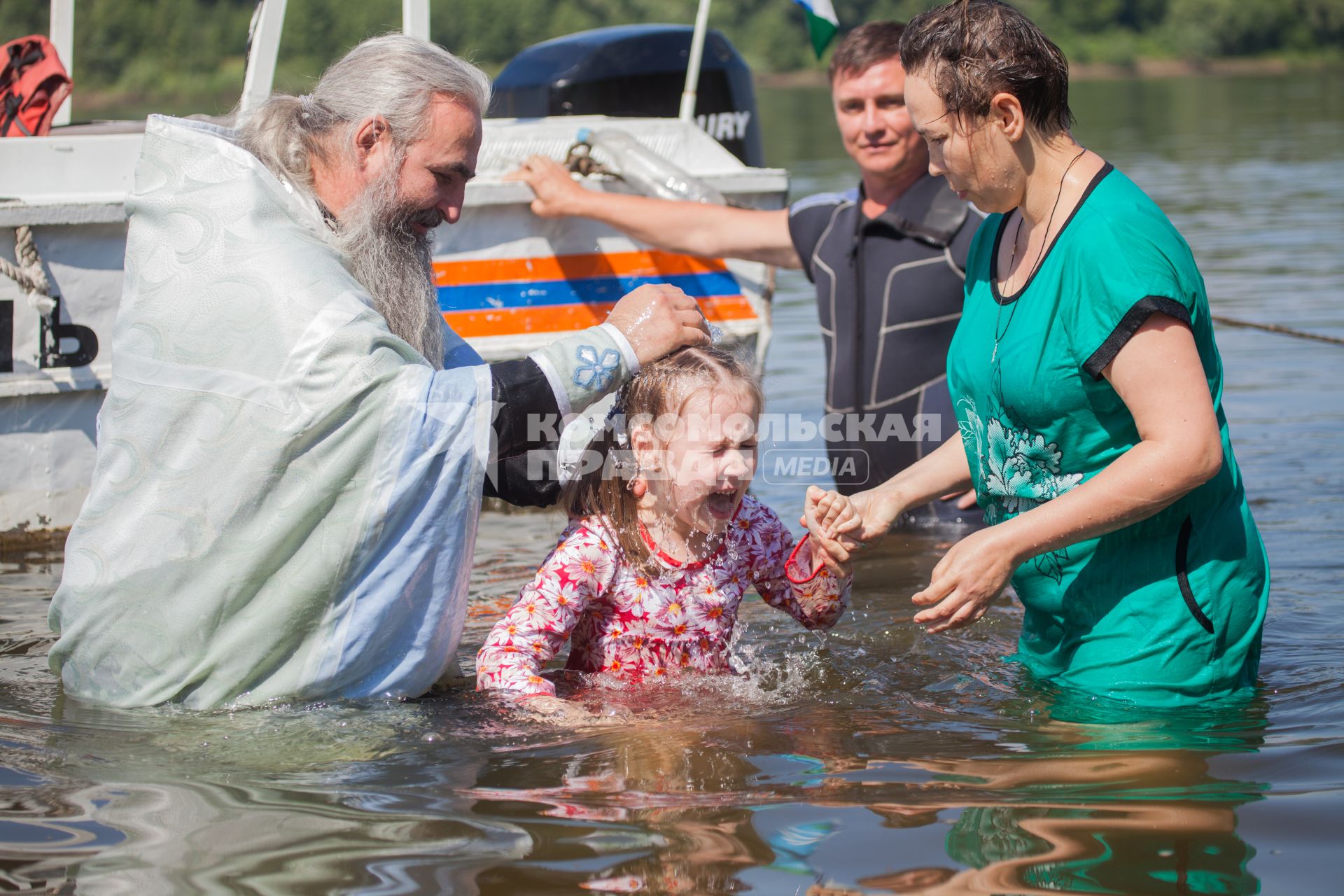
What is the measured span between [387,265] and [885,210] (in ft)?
8.20

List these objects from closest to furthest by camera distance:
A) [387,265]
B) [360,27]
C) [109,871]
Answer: [109,871] → [387,265] → [360,27]

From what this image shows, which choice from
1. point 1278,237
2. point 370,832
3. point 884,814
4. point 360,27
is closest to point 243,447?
point 370,832

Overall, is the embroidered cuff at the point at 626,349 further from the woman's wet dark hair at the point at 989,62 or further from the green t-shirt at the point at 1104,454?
the woman's wet dark hair at the point at 989,62

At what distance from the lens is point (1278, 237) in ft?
44.6

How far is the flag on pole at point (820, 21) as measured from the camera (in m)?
6.61

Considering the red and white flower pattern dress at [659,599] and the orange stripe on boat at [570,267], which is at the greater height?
the orange stripe on boat at [570,267]

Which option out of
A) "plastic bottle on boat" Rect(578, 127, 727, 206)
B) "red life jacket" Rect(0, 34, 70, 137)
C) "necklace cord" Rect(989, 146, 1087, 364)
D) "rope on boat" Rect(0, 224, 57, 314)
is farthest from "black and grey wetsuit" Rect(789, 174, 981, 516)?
"red life jacket" Rect(0, 34, 70, 137)

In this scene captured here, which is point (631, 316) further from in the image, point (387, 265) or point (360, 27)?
point (360, 27)

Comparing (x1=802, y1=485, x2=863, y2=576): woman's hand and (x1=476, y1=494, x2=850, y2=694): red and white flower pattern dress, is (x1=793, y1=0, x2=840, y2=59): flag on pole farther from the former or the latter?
(x1=802, y1=485, x2=863, y2=576): woman's hand

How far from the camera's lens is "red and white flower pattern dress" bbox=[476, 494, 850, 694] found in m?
3.33

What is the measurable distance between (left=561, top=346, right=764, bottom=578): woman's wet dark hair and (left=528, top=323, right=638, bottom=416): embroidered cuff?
180 mm

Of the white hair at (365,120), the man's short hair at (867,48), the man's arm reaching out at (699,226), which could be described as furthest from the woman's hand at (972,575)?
the man's arm reaching out at (699,226)

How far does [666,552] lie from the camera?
3508mm

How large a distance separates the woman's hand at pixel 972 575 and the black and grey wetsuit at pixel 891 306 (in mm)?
2306
